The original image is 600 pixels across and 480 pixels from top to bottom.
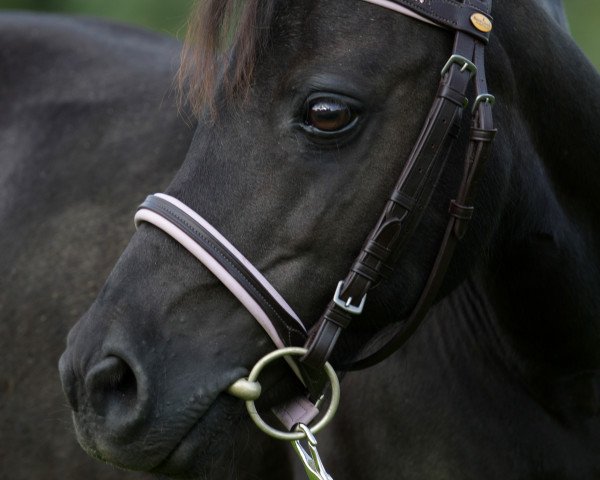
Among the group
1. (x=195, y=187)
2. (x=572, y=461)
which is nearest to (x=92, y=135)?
(x=195, y=187)

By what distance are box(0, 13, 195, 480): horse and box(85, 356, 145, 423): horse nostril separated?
125 centimetres

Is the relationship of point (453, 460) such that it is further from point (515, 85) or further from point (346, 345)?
point (515, 85)

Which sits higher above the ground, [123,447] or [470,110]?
[470,110]

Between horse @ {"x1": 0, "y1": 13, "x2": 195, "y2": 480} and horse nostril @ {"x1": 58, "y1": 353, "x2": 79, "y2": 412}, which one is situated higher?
horse nostril @ {"x1": 58, "y1": 353, "x2": 79, "y2": 412}

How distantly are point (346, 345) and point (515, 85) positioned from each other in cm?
84

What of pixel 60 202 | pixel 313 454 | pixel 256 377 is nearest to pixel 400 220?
pixel 256 377

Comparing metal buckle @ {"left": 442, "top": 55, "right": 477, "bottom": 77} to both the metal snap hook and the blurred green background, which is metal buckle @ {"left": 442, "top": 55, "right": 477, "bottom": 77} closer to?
the metal snap hook

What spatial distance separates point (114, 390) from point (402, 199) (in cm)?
83

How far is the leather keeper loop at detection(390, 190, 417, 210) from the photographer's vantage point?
251cm

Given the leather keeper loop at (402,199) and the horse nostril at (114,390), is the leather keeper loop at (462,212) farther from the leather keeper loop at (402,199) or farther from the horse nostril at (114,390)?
the horse nostril at (114,390)

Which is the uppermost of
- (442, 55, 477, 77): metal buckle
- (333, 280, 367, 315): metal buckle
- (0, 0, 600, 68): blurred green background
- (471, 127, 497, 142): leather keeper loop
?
(442, 55, 477, 77): metal buckle

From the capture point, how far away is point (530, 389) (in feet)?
10.3

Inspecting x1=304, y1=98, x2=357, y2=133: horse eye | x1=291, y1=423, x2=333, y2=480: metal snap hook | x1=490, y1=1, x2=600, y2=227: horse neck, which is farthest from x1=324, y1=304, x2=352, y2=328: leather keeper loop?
x1=490, y1=1, x2=600, y2=227: horse neck

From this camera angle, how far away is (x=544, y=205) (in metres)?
2.96
